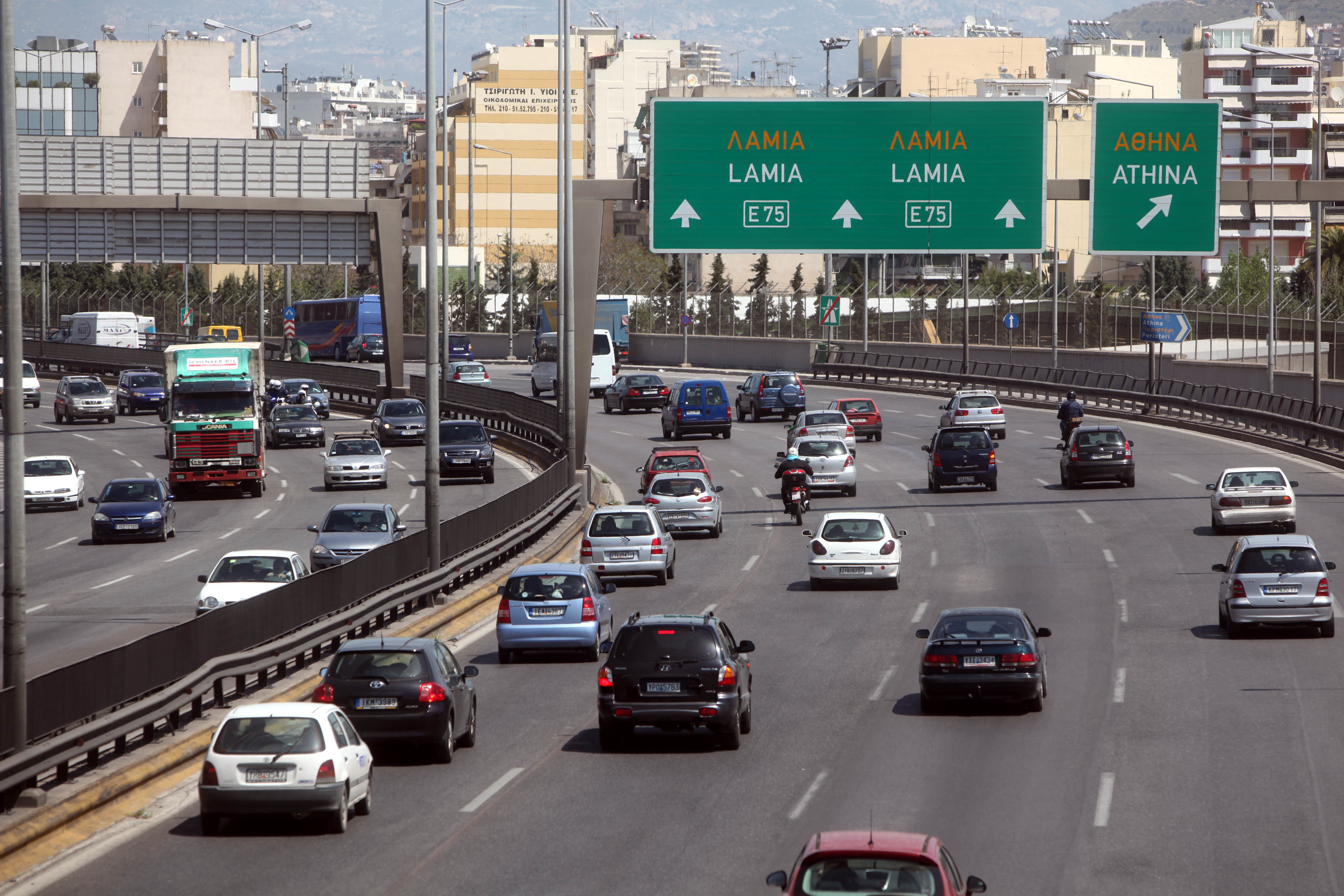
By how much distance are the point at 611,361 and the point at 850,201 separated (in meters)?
43.6

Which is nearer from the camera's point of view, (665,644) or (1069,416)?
(665,644)

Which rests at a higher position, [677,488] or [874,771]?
[677,488]

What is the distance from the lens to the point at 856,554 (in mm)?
32938

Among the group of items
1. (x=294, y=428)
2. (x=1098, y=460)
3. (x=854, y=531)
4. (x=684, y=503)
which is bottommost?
(x=684, y=503)

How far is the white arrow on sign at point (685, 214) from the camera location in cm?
3650

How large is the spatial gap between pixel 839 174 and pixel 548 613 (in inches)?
561

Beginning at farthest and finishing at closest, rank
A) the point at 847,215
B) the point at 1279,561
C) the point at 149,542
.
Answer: the point at 149,542
the point at 847,215
the point at 1279,561

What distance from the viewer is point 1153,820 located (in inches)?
623

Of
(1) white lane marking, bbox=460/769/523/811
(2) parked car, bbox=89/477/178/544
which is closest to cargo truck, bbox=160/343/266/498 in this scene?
(2) parked car, bbox=89/477/178/544

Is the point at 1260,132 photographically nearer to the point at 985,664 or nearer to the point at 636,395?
the point at 636,395

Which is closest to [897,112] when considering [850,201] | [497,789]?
[850,201]

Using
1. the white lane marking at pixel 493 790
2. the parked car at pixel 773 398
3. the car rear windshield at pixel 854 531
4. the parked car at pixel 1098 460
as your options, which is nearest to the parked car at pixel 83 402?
the parked car at pixel 773 398

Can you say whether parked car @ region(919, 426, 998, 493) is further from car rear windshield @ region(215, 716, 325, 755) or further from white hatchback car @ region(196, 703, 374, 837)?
car rear windshield @ region(215, 716, 325, 755)

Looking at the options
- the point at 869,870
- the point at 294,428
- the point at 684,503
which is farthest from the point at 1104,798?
the point at 294,428
